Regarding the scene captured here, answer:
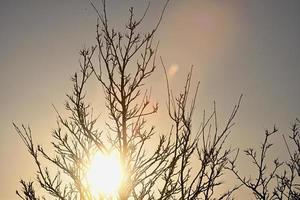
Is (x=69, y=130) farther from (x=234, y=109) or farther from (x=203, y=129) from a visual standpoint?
(x=234, y=109)

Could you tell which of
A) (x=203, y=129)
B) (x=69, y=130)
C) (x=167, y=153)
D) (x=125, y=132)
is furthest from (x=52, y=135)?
(x=203, y=129)

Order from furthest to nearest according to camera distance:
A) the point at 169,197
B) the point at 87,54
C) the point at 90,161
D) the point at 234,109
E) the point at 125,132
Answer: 1. the point at 87,54
2. the point at 90,161
3. the point at 125,132
4. the point at 169,197
5. the point at 234,109

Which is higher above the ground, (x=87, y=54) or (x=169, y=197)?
(x=87, y=54)

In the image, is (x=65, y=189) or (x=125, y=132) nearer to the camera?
(x=125, y=132)

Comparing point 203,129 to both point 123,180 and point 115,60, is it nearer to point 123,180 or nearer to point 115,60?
point 123,180

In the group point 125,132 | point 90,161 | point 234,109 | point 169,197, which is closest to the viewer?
point 234,109

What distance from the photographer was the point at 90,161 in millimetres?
5434

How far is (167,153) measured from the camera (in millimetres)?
4824

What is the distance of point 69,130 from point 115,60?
1219 mm

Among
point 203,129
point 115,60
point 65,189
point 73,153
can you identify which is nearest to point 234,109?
point 203,129

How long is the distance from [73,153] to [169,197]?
154 centimetres

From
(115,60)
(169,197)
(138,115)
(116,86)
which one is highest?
(115,60)

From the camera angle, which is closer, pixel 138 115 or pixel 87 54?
pixel 138 115

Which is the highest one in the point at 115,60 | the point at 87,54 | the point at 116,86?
the point at 87,54
